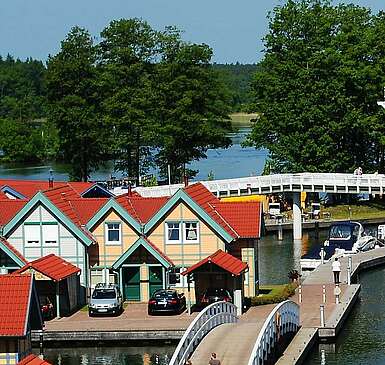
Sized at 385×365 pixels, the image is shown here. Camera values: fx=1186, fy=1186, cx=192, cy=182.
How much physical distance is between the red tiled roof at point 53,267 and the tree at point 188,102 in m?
37.7

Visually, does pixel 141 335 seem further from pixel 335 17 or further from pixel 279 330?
pixel 335 17

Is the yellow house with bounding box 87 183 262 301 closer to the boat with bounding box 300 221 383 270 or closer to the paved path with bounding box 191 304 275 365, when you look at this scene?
the paved path with bounding box 191 304 275 365

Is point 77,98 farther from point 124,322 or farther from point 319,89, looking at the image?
point 124,322

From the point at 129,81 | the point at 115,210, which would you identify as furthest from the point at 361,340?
the point at 129,81

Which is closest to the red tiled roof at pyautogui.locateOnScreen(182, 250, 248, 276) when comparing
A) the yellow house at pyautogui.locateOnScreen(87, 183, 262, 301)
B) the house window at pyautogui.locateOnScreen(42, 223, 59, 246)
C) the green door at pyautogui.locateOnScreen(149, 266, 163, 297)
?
the yellow house at pyautogui.locateOnScreen(87, 183, 262, 301)

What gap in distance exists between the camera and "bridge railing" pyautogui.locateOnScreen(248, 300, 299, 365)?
34281 mm

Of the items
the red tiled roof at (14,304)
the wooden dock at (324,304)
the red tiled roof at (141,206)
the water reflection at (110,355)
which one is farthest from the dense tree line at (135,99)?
the red tiled roof at (14,304)

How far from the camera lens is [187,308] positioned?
4644cm

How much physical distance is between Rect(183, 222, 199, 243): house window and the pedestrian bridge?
278 inches

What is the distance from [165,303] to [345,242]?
18.7 metres

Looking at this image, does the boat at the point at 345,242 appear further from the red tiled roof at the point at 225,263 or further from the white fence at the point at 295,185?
the red tiled roof at the point at 225,263

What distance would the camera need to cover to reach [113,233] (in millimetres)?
49344

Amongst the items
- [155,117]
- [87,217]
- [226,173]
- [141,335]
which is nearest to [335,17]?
[155,117]

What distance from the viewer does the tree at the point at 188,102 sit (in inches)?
3369
